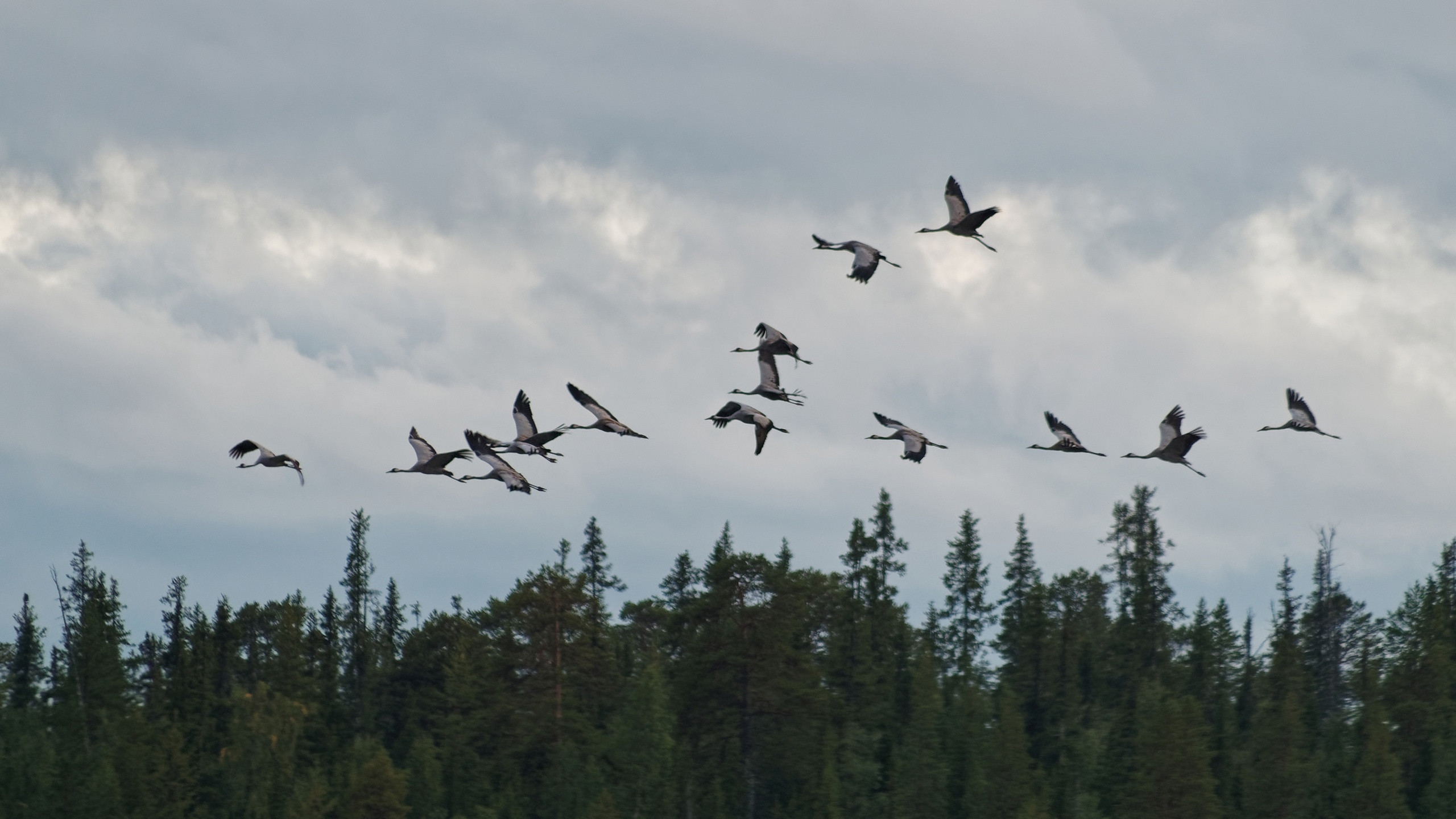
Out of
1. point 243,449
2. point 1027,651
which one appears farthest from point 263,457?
point 1027,651

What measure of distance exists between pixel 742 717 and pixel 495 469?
172 ft

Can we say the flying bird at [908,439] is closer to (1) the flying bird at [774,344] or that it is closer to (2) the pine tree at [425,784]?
(1) the flying bird at [774,344]

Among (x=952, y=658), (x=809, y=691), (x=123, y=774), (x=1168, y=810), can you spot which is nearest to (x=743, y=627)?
(x=809, y=691)

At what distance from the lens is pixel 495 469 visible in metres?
45.4

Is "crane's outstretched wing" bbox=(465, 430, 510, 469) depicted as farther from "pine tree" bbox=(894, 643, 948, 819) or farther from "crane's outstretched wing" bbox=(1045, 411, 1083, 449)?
"pine tree" bbox=(894, 643, 948, 819)

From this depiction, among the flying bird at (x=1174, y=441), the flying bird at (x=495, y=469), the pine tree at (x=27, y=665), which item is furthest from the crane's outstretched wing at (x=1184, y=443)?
the pine tree at (x=27, y=665)

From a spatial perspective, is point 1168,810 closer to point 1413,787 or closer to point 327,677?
point 1413,787

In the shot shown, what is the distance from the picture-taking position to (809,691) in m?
95.4

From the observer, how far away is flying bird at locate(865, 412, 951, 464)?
144ft

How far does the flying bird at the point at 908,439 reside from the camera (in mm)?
43906

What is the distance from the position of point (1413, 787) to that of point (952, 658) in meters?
41.9

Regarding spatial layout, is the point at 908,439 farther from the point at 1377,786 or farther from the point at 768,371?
the point at 1377,786

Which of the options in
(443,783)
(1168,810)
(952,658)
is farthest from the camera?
(952,658)

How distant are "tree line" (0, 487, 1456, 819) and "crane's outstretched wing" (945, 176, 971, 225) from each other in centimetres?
3960
